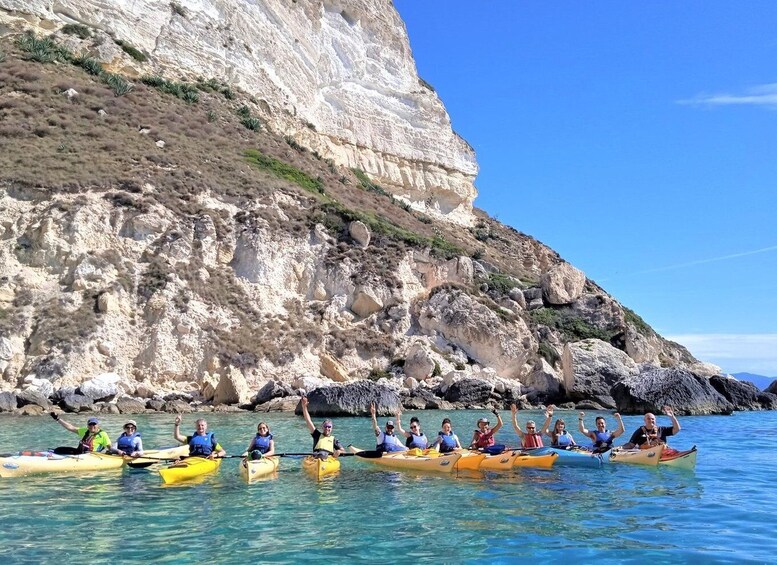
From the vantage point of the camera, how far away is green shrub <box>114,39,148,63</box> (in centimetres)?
4572

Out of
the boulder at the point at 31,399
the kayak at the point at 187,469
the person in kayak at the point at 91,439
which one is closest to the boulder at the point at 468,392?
→ the boulder at the point at 31,399

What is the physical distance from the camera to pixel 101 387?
2552cm

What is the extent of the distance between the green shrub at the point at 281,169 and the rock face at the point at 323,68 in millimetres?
7730

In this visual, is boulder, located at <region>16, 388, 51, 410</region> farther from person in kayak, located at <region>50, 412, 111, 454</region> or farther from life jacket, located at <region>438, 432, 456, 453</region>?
life jacket, located at <region>438, 432, 456, 453</region>

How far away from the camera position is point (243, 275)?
3434cm

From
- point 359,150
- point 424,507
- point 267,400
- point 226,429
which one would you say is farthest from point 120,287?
point 359,150

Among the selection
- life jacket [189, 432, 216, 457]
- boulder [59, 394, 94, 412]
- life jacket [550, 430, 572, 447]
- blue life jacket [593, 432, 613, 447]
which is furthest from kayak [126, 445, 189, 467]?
boulder [59, 394, 94, 412]

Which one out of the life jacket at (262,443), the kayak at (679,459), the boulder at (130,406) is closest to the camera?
the life jacket at (262,443)

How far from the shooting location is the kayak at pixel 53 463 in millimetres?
12344

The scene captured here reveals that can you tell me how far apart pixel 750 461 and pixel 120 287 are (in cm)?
2539

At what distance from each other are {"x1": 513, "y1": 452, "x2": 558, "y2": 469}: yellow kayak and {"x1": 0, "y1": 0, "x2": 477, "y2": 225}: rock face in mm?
41027

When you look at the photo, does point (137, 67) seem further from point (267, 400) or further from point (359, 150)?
point (267, 400)

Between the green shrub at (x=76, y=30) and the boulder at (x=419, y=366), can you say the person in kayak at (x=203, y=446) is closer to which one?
the boulder at (x=419, y=366)

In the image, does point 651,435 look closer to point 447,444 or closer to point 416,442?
point 447,444
